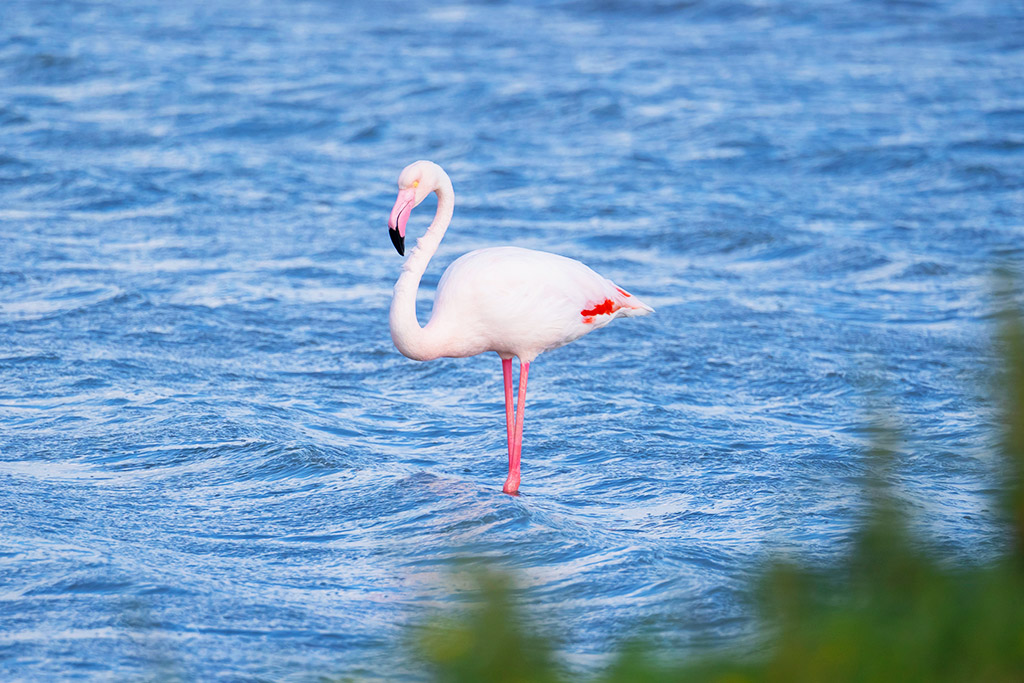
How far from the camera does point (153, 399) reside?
7191 millimetres

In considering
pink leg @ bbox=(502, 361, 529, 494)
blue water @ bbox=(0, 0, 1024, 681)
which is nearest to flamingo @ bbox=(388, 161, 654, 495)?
pink leg @ bbox=(502, 361, 529, 494)

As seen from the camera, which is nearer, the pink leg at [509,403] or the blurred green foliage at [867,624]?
the blurred green foliage at [867,624]

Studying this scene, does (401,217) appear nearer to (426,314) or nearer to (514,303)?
(514,303)

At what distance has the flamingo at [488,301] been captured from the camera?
6.09 meters

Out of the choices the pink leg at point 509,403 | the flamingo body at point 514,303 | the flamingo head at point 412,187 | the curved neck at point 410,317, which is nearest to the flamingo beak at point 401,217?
the flamingo head at point 412,187

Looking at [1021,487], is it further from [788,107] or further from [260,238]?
[788,107]

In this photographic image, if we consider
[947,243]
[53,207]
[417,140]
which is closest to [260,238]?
[53,207]

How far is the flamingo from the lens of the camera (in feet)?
20.0

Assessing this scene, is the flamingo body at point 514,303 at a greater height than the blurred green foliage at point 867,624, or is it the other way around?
the blurred green foliage at point 867,624

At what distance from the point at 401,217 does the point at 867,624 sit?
4.27 m

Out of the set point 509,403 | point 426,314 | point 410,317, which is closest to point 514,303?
point 410,317

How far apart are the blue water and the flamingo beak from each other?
115cm

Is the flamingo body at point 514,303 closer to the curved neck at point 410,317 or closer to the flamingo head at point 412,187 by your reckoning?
the curved neck at point 410,317

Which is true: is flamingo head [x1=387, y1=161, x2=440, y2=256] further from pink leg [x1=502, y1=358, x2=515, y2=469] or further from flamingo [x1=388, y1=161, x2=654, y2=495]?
pink leg [x1=502, y1=358, x2=515, y2=469]
